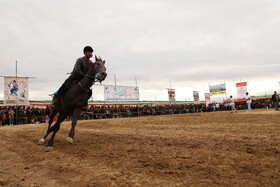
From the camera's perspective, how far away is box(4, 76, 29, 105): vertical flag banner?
21.0 meters

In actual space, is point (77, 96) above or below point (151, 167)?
above

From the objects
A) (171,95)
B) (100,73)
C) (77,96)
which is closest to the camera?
(100,73)

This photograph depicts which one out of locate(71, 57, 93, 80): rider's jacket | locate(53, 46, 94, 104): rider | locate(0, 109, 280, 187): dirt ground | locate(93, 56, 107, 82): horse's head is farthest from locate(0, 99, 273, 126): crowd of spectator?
locate(0, 109, 280, 187): dirt ground

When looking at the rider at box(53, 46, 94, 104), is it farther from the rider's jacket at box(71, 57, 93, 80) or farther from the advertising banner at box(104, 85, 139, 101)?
the advertising banner at box(104, 85, 139, 101)

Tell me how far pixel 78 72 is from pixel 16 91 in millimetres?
20112

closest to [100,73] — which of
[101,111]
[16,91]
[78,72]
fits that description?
[78,72]

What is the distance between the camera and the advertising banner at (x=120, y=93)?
3219cm

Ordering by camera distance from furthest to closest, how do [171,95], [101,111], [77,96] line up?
[171,95]
[101,111]
[77,96]

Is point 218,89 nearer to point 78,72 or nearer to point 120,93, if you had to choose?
point 120,93

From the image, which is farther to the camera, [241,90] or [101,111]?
[241,90]

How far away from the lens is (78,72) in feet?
19.3

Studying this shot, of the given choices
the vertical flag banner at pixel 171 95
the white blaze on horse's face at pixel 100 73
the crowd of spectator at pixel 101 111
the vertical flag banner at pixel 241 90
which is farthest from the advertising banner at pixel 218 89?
the white blaze on horse's face at pixel 100 73

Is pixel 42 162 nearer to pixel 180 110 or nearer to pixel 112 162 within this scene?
pixel 112 162

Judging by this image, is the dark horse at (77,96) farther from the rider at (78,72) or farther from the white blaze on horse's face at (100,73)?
the rider at (78,72)
